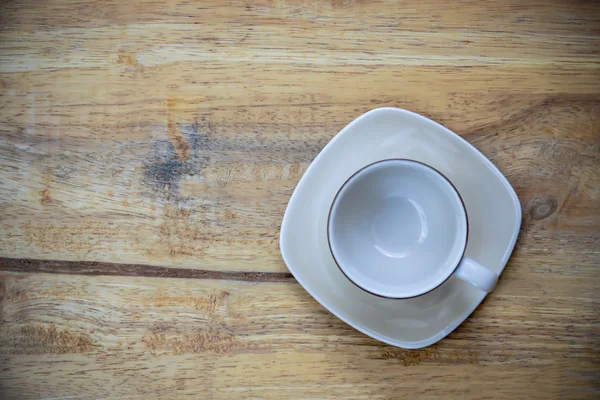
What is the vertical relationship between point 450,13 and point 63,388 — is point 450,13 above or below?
above

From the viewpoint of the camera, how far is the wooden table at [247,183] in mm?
622

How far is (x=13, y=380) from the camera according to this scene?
0.63m

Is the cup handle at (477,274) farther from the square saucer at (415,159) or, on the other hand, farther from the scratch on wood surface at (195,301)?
the scratch on wood surface at (195,301)

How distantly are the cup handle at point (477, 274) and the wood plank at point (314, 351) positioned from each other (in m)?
0.10

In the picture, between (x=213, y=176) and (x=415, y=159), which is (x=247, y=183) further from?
(x=415, y=159)

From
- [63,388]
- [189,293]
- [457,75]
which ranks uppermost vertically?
[457,75]

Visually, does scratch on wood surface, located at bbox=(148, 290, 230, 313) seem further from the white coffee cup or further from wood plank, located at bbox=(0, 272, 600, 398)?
the white coffee cup

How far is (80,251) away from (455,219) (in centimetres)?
46

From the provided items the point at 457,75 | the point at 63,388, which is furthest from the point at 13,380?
the point at 457,75

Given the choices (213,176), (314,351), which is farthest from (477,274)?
(213,176)

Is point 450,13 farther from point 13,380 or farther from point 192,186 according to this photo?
point 13,380

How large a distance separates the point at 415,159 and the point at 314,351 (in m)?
0.27

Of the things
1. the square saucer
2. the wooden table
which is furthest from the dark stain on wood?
the square saucer

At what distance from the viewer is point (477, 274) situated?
532 mm
